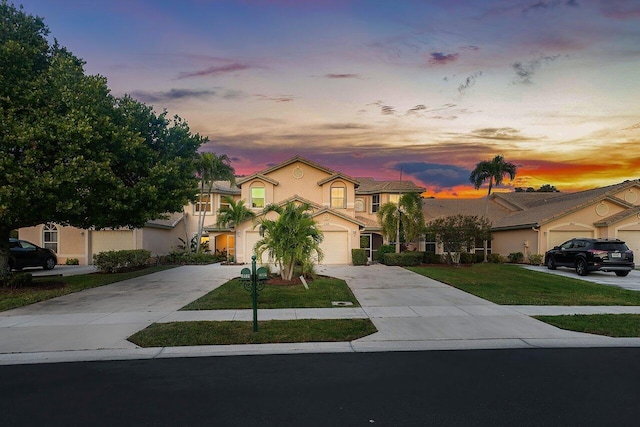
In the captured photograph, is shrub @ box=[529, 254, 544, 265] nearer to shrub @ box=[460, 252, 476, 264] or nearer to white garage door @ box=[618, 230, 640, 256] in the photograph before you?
shrub @ box=[460, 252, 476, 264]

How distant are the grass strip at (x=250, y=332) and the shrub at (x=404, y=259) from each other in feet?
56.8

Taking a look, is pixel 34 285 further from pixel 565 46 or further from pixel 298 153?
pixel 565 46

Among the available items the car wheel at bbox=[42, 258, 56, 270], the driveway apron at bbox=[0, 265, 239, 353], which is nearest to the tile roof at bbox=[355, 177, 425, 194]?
the driveway apron at bbox=[0, 265, 239, 353]

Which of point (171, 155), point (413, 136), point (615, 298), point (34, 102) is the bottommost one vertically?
point (615, 298)

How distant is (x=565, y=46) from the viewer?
16.7m

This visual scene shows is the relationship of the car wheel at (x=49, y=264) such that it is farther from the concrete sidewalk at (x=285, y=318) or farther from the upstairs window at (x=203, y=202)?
the concrete sidewalk at (x=285, y=318)

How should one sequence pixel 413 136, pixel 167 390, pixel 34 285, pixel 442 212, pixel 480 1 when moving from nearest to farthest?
1. pixel 167 390
2. pixel 480 1
3. pixel 34 285
4. pixel 413 136
5. pixel 442 212

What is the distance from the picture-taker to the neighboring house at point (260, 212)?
91.1 feet

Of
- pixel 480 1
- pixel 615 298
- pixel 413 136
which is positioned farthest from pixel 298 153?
pixel 615 298

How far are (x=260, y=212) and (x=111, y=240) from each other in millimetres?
10669

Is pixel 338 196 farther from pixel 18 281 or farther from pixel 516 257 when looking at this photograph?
pixel 18 281

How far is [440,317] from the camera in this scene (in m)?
10.1

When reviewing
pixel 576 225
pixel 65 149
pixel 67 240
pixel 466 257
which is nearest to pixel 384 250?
pixel 466 257

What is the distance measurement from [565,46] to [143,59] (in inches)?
736
